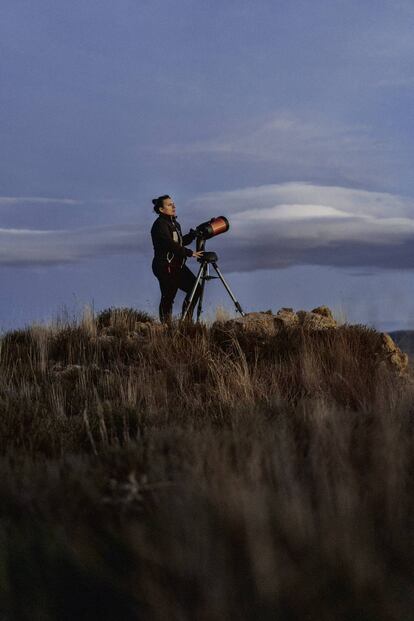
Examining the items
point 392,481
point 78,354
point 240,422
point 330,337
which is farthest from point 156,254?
point 392,481

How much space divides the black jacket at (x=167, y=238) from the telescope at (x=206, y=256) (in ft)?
1.17

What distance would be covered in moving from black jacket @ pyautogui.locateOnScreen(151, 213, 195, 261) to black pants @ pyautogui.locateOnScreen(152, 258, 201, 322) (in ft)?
0.50

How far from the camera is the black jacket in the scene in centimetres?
1496

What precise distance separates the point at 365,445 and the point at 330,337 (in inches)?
302

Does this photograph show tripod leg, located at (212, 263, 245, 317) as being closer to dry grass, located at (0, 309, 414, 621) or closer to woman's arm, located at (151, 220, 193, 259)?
woman's arm, located at (151, 220, 193, 259)

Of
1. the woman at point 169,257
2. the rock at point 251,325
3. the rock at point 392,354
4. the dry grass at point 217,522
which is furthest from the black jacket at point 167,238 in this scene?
the dry grass at point 217,522

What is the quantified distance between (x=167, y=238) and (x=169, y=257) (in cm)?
40

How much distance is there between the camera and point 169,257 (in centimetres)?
1522

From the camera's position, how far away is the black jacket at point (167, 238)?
49.1ft

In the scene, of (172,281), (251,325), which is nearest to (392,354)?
(251,325)

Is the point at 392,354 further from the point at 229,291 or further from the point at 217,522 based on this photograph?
the point at 217,522

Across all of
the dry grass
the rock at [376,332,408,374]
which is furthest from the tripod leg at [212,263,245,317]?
the dry grass

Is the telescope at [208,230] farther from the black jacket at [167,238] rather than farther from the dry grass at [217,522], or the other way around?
the dry grass at [217,522]

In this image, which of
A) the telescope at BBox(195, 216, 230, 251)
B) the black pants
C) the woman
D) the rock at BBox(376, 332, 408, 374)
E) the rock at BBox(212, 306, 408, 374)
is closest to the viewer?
the rock at BBox(376, 332, 408, 374)
